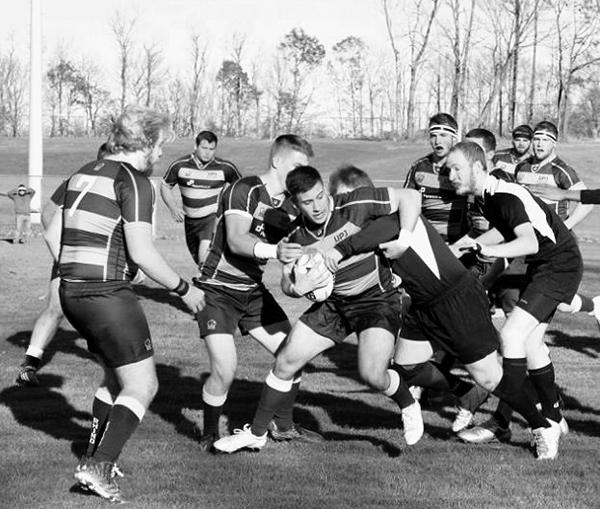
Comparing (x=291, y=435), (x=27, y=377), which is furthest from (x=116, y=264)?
(x=27, y=377)

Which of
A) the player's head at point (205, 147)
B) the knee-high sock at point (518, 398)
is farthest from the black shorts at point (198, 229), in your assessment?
the knee-high sock at point (518, 398)

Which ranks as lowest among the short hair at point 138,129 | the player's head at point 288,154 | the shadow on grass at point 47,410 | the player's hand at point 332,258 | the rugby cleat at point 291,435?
the shadow on grass at point 47,410

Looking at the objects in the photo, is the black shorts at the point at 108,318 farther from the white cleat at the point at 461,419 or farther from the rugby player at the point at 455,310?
the white cleat at the point at 461,419

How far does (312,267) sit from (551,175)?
5050mm

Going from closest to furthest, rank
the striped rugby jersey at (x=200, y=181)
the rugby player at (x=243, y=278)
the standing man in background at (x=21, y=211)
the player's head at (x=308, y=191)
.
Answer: the player's head at (x=308, y=191)
the rugby player at (x=243, y=278)
the striped rugby jersey at (x=200, y=181)
the standing man in background at (x=21, y=211)

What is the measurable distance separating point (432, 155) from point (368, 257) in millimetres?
3030

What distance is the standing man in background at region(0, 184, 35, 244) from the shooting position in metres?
19.6

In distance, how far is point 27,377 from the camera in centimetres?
775

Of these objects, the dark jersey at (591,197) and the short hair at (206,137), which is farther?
the short hair at (206,137)

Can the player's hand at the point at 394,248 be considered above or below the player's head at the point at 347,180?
below

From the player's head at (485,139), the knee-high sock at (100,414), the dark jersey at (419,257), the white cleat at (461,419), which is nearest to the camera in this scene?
the knee-high sock at (100,414)

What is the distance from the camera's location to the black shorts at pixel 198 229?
12.0 meters

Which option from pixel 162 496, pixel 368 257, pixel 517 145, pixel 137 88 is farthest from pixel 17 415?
pixel 137 88

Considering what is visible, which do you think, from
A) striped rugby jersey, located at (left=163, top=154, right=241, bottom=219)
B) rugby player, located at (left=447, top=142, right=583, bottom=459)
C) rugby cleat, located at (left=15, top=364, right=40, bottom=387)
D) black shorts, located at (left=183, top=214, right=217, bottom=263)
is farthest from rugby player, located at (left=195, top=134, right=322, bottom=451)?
striped rugby jersey, located at (left=163, top=154, right=241, bottom=219)
